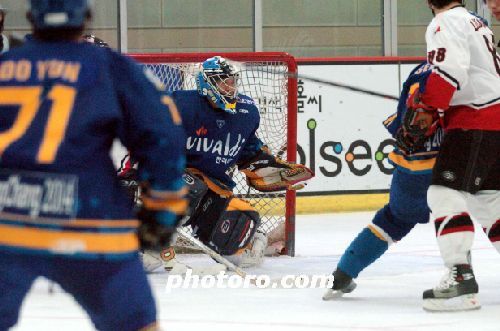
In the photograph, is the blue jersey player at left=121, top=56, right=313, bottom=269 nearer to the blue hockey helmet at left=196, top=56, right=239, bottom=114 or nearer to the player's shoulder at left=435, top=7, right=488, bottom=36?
the blue hockey helmet at left=196, top=56, right=239, bottom=114

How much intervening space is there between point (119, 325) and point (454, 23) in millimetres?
2030

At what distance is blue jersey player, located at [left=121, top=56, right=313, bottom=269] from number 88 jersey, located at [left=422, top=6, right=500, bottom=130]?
131 cm

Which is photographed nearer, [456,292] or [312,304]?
[456,292]

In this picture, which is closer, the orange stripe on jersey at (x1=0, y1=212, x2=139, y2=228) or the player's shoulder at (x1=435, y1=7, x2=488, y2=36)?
the orange stripe on jersey at (x1=0, y1=212, x2=139, y2=228)

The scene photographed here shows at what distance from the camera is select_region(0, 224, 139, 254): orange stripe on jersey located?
74.7 inches

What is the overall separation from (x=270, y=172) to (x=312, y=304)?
1.08m

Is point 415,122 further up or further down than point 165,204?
further down

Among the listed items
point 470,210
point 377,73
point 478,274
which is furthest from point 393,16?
point 470,210

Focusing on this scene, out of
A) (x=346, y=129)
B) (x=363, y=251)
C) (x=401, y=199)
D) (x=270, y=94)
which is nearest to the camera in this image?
(x=401, y=199)

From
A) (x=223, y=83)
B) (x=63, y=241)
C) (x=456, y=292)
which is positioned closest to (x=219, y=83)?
(x=223, y=83)

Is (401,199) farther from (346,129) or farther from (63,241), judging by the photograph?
(346,129)

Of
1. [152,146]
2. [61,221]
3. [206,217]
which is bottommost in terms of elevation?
[206,217]

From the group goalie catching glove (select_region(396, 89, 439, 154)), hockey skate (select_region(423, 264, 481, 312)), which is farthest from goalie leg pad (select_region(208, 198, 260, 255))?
hockey skate (select_region(423, 264, 481, 312))

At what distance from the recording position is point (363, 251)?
4129 millimetres
